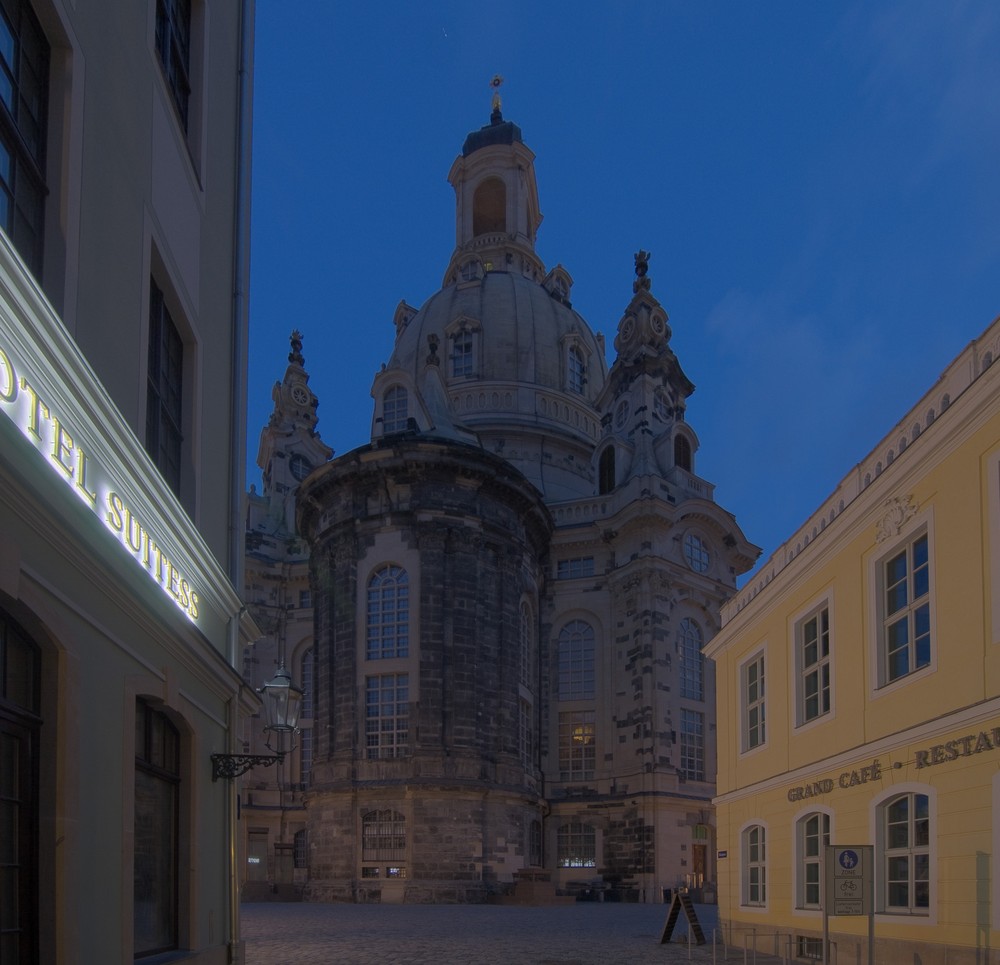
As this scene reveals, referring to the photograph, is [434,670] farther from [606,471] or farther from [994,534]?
[994,534]

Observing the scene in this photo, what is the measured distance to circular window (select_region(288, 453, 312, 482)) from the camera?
209 feet

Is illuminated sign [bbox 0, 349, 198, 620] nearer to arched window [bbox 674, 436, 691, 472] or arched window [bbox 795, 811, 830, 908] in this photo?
arched window [bbox 795, 811, 830, 908]

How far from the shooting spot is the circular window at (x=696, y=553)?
50.4m

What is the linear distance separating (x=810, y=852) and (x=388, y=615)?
27.5m

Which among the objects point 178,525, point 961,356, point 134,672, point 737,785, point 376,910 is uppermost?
point 961,356

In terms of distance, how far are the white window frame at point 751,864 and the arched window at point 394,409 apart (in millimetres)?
34998

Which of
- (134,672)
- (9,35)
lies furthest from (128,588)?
(9,35)

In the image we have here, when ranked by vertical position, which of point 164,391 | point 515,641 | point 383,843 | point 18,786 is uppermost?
point 164,391

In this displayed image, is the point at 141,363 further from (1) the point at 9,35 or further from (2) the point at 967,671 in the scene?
(2) the point at 967,671

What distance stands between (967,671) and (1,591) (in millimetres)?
10103

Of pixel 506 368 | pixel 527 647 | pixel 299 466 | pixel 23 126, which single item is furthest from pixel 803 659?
pixel 299 466

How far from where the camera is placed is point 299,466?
64.1 metres

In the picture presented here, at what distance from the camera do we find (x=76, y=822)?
7176 mm

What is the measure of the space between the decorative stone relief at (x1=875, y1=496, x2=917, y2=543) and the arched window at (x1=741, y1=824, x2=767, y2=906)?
23.0 ft
